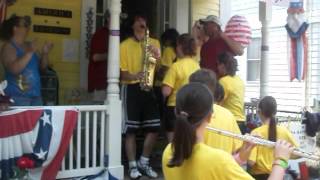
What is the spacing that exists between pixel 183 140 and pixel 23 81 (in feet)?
12.3

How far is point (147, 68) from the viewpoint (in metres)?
6.17

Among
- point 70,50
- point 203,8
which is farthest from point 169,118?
point 203,8

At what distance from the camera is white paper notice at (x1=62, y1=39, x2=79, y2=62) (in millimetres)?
7352

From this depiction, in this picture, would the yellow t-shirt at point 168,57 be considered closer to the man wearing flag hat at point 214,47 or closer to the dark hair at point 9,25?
the man wearing flag hat at point 214,47

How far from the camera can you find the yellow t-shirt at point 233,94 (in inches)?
220

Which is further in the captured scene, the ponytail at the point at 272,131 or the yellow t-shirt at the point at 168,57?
the yellow t-shirt at the point at 168,57

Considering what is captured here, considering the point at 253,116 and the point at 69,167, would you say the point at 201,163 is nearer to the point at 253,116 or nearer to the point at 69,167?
the point at 69,167

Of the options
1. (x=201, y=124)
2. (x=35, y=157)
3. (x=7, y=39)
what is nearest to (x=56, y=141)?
(x=35, y=157)

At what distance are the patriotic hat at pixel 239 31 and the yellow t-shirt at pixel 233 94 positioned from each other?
1.86 meters

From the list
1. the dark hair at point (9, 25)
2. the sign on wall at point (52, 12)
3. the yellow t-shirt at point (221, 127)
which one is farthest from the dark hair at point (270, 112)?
the sign on wall at point (52, 12)

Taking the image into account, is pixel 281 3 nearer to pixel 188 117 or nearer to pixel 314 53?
pixel 188 117

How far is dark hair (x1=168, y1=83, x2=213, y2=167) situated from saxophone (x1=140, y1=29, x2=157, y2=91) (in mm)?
3712

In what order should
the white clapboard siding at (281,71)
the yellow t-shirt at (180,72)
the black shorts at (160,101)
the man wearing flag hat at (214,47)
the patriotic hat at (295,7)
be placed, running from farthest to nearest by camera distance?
the white clapboard siding at (281,71)
the patriotic hat at (295,7)
the man wearing flag hat at (214,47)
the black shorts at (160,101)
the yellow t-shirt at (180,72)

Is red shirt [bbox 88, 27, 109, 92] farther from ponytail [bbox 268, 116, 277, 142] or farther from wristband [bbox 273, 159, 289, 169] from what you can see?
wristband [bbox 273, 159, 289, 169]
